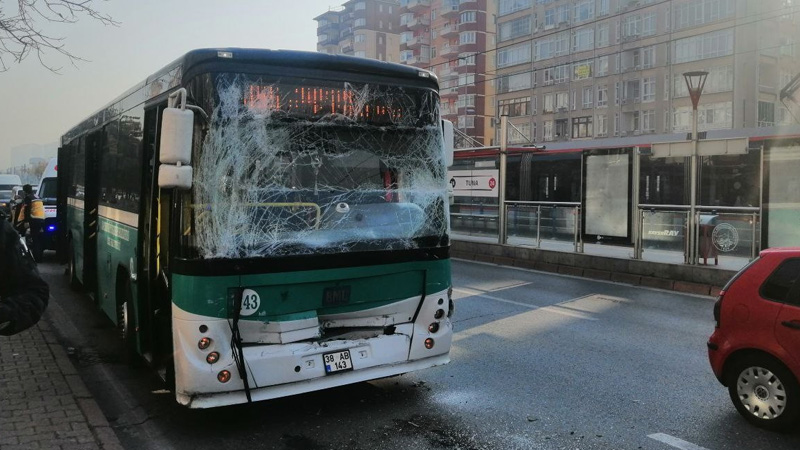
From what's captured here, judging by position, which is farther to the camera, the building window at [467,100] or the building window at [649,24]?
the building window at [467,100]

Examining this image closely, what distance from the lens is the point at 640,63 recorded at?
207 ft

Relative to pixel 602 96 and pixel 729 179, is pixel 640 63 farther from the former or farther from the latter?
pixel 729 179

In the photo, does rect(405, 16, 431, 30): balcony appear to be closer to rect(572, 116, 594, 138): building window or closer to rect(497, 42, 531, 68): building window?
rect(497, 42, 531, 68): building window

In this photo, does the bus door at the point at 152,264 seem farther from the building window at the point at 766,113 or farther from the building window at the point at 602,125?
the building window at the point at 602,125

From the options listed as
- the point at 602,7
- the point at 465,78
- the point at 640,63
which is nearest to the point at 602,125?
the point at 640,63

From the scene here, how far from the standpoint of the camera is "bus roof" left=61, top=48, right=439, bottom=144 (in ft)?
15.9

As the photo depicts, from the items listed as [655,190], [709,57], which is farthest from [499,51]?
[655,190]

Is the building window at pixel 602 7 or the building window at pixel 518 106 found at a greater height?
the building window at pixel 602 7

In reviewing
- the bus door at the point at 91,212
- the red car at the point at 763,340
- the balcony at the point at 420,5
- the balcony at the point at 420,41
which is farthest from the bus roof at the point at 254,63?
the balcony at the point at 420,5

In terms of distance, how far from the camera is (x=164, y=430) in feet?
17.0

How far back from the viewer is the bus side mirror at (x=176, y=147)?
4.55 metres

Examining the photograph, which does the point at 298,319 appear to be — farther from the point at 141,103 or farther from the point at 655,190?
the point at 655,190

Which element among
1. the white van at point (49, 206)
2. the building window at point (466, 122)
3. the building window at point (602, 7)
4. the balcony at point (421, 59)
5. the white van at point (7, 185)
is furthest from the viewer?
the balcony at point (421, 59)

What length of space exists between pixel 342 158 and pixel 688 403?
11.9ft
